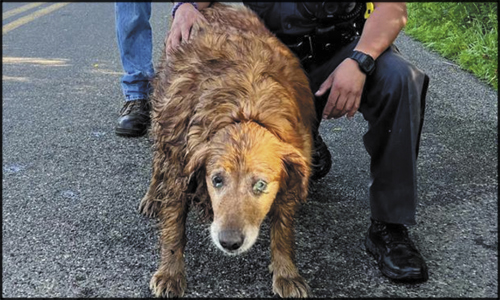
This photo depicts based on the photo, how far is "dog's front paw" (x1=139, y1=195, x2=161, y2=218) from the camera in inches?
131

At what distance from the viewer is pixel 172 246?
275 cm

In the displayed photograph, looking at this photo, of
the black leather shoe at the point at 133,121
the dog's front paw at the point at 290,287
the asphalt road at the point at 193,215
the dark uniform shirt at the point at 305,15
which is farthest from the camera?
the black leather shoe at the point at 133,121

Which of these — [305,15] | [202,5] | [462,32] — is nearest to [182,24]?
[202,5]

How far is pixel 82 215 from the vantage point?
338 centimetres

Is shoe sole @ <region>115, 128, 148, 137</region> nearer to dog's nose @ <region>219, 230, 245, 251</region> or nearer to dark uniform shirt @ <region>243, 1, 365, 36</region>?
dark uniform shirt @ <region>243, 1, 365, 36</region>

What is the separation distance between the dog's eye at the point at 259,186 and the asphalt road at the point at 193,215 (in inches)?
23.2

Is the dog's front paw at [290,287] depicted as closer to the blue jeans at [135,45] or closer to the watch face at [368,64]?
the watch face at [368,64]

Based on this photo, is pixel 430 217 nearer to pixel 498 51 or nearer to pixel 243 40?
pixel 243 40

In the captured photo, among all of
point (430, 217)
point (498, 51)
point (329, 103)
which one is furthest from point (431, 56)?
point (329, 103)

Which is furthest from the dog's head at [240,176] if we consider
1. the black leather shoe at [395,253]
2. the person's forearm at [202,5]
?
the person's forearm at [202,5]

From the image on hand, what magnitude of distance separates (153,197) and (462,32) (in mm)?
4790

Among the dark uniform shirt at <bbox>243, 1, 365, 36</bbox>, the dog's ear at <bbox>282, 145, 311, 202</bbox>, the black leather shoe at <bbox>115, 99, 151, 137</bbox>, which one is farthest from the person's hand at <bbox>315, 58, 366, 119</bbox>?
the black leather shoe at <bbox>115, 99, 151, 137</bbox>

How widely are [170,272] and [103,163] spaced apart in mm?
1647

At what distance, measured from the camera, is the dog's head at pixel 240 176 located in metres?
2.31
